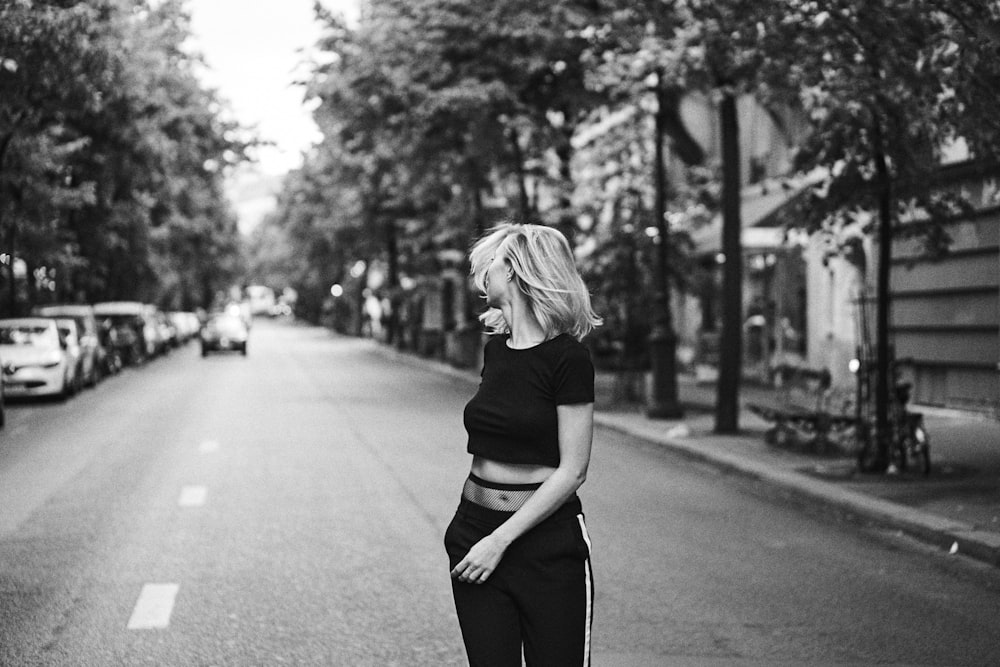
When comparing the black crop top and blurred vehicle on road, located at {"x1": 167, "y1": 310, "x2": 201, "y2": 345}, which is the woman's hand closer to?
the black crop top

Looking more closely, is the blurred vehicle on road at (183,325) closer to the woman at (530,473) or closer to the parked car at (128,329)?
the parked car at (128,329)

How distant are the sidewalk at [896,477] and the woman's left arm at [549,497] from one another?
6254 mm

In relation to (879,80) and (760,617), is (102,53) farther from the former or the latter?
(760,617)

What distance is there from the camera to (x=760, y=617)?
24.6 feet

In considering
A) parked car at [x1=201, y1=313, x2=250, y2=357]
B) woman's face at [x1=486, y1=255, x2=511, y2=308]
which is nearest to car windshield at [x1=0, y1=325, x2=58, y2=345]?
woman's face at [x1=486, y1=255, x2=511, y2=308]

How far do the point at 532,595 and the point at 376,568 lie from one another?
5.22 m

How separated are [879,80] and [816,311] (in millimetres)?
15335

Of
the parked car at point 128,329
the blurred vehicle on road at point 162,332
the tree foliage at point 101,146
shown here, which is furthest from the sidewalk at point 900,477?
the blurred vehicle on road at point 162,332

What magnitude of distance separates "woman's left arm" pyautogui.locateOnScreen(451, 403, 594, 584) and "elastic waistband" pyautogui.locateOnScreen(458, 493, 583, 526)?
0.04 metres

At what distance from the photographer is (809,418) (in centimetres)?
1531

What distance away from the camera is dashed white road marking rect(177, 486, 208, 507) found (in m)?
12.0

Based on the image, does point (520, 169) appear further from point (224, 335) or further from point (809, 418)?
point (224, 335)

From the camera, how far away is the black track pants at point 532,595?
3.76m

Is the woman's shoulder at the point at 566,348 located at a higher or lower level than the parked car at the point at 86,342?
higher
